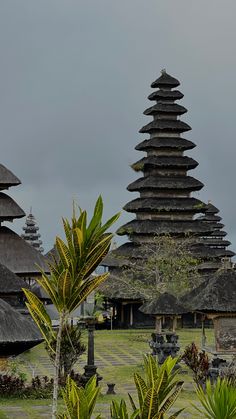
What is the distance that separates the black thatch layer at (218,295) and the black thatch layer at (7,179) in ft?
35.9

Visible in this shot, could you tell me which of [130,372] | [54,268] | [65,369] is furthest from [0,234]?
[54,268]

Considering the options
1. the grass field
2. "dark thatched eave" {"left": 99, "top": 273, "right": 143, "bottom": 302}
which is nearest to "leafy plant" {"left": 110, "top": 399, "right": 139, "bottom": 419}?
the grass field

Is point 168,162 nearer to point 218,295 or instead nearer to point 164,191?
point 164,191

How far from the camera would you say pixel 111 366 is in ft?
83.0

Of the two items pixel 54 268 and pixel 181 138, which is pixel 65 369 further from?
pixel 181 138

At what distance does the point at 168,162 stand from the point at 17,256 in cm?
1501

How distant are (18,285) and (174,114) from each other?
2205cm

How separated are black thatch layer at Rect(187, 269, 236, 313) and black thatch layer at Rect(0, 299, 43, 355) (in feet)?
31.9

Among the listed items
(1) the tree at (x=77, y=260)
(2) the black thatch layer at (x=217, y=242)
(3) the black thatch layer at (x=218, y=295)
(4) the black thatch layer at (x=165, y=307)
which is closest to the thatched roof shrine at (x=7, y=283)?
(4) the black thatch layer at (x=165, y=307)

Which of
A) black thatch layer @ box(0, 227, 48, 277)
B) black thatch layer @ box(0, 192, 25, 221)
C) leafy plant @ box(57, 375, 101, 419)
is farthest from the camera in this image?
black thatch layer @ box(0, 192, 25, 221)

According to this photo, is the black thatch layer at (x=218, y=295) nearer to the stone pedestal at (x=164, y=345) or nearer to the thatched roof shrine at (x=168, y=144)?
the stone pedestal at (x=164, y=345)

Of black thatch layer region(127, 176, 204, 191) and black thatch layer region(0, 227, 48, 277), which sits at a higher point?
black thatch layer region(127, 176, 204, 191)

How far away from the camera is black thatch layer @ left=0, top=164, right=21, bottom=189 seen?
1167 inches

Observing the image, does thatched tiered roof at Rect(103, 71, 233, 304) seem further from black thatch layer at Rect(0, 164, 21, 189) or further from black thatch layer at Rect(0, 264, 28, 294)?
black thatch layer at Rect(0, 264, 28, 294)
